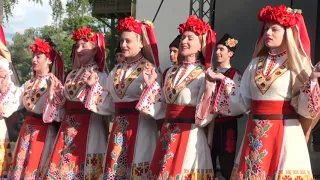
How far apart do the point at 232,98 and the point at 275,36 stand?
517 mm

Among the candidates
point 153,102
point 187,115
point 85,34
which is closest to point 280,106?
point 187,115

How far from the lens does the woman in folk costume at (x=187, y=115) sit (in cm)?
360

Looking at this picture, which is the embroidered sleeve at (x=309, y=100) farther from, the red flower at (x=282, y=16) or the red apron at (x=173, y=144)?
the red apron at (x=173, y=144)

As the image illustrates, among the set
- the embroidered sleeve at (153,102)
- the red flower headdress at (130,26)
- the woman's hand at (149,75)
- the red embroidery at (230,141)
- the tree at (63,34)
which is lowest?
the tree at (63,34)

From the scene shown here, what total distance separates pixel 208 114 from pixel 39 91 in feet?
6.21

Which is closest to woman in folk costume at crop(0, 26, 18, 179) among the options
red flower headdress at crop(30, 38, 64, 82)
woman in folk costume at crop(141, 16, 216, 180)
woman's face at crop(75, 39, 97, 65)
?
red flower headdress at crop(30, 38, 64, 82)

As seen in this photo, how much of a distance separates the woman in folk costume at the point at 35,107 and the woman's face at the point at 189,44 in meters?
1.38

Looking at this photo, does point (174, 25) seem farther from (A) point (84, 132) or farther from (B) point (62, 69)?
(A) point (84, 132)

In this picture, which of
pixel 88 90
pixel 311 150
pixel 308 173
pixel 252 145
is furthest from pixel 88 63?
pixel 311 150

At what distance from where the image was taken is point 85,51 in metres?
4.52

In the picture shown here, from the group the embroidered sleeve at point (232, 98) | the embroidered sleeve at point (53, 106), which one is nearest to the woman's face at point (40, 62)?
the embroidered sleeve at point (53, 106)

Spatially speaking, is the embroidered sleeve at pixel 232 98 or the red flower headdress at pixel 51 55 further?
the red flower headdress at pixel 51 55

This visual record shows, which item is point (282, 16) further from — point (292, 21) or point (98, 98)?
point (98, 98)

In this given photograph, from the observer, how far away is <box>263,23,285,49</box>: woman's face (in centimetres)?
330
